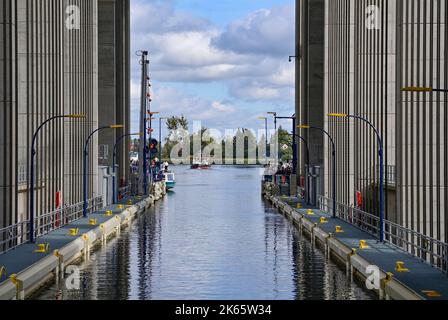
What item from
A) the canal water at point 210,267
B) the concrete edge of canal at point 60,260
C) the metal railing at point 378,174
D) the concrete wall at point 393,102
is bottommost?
the canal water at point 210,267

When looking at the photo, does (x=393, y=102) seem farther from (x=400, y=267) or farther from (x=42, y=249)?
(x=400, y=267)

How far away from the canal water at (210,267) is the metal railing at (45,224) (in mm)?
3298

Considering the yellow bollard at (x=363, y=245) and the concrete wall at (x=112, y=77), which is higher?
the concrete wall at (x=112, y=77)

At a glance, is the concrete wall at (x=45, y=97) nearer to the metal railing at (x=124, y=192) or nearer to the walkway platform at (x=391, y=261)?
the walkway platform at (x=391, y=261)

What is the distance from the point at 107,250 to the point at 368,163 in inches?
790

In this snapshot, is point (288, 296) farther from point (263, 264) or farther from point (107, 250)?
point (107, 250)

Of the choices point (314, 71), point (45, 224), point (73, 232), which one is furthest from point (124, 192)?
point (45, 224)

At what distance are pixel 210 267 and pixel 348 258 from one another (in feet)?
21.1

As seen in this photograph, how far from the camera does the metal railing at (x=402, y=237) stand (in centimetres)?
3647

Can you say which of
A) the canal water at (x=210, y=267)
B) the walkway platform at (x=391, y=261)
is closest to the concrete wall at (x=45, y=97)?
the canal water at (x=210, y=267)

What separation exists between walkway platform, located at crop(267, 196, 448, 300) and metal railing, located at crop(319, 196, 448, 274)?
44 cm

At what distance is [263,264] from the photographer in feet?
148

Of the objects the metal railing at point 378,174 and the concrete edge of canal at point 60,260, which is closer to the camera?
the concrete edge of canal at point 60,260
